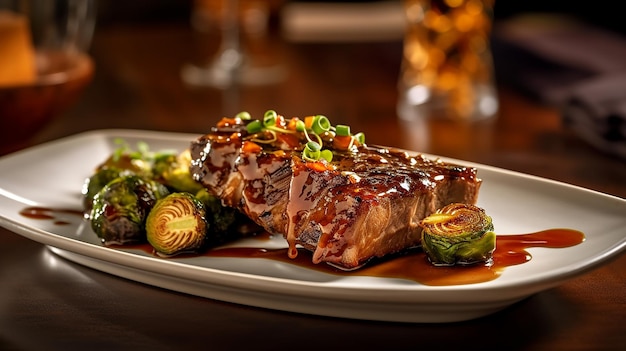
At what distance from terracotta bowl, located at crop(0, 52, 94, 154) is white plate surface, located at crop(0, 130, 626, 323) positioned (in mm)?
419

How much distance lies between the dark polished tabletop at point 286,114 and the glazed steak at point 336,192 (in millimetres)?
262

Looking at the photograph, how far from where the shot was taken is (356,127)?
4414 mm

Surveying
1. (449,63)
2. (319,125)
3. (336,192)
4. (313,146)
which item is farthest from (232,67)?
(336,192)

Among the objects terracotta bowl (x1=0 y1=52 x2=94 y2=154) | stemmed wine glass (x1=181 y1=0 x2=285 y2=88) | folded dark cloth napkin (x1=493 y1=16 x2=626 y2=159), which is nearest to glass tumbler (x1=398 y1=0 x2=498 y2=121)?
folded dark cloth napkin (x1=493 y1=16 x2=626 y2=159)

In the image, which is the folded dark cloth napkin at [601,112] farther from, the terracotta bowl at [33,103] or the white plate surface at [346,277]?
the terracotta bowl at [33,103]

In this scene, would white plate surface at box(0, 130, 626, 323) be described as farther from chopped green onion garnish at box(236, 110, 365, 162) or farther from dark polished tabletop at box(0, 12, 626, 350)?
chopped green onion garnish at box(236, 110, 365, 162)

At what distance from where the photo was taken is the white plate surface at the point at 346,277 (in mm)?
2039

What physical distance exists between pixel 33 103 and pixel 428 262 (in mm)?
1946

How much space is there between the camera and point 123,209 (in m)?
2.62

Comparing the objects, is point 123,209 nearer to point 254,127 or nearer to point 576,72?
point 254,127

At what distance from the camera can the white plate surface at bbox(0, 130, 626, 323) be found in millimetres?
2039

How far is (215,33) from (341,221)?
4758 mm

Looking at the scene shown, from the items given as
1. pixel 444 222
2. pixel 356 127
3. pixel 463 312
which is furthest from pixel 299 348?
pixel 356 127

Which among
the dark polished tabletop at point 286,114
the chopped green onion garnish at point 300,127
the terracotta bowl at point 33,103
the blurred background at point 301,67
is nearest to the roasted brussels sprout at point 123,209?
the dark polished tabletop at point 286,114
